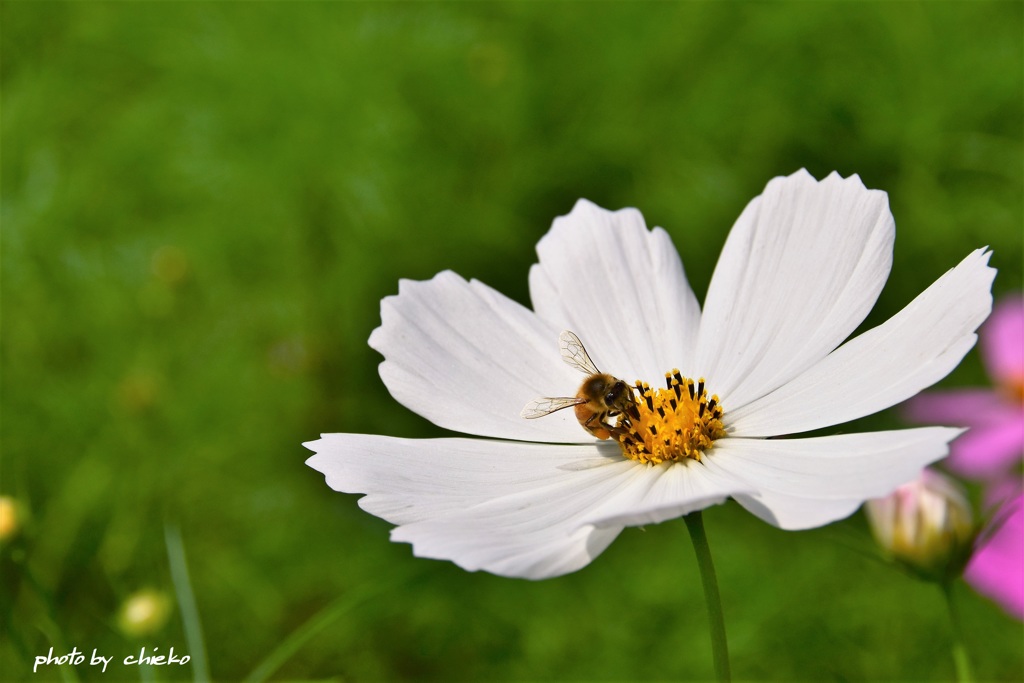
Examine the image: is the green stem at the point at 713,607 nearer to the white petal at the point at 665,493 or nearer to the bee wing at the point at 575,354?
the white petal at the point at 665,493

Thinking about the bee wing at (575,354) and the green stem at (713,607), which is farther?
the bee wing at (575,354)

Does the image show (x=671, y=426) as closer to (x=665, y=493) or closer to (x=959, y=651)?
(x=665, y=493)

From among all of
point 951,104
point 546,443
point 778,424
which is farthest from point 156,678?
point 951,104

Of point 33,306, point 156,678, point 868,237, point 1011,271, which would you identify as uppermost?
point 33,306

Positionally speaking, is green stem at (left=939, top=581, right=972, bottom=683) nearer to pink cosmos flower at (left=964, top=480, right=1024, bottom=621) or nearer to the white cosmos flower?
the white cosmos flower

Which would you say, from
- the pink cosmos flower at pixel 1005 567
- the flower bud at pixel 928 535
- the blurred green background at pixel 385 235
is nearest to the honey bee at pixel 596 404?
the flower bud at pixel 928 535

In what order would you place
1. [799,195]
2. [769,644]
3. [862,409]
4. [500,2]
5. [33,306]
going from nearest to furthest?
[862,409]
[799,195]
[769,644]
[33,306]
[500,2]

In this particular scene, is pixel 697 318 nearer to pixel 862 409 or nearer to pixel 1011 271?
pixel 862 409
